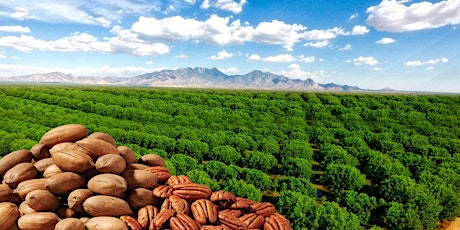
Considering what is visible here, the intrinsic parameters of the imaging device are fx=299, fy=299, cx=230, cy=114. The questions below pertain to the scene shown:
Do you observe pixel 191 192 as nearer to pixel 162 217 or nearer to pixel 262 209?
pixel 162 217

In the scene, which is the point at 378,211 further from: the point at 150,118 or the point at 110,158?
the point at 150,118

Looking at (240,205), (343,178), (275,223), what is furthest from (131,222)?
(343,178)

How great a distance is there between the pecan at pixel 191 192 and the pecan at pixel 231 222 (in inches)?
31.6

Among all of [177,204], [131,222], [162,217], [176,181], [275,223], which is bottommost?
[275,223]

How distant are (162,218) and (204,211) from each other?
2.88 feet

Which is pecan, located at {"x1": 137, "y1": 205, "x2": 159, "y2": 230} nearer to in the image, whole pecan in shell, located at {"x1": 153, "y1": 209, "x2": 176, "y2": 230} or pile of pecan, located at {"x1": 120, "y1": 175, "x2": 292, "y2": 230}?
pile of pecan, located at {"x1": 120, "y1": 175, "x2": 292, "y2": 230}

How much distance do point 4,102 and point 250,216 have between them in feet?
271

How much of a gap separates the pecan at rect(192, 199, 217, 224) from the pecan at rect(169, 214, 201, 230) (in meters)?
0.16

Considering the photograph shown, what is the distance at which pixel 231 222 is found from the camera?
6.15 meters

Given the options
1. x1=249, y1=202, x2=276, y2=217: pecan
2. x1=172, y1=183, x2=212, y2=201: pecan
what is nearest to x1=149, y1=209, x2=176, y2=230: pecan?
x1=172, y1=183, x2=212, y2=201: pecan

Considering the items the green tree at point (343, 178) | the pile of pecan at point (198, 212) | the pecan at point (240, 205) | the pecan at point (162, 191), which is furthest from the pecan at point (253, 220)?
the green tree at point (343, 178)

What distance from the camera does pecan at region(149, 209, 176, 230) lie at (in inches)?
234

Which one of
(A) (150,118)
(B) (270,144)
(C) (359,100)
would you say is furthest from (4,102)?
(C) (359,100)

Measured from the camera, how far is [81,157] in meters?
6.56
